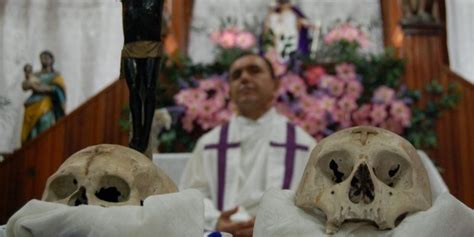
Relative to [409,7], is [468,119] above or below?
below

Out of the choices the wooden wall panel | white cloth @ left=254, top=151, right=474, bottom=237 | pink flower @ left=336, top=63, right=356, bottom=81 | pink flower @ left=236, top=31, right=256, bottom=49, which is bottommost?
the wooden wall panel

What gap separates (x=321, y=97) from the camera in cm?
418

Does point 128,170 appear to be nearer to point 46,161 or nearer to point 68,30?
point 46,161

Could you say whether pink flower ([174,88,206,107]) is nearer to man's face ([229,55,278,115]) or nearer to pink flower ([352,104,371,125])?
man's face ([229,55,278,115])

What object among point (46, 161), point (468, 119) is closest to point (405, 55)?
point (468, 119)

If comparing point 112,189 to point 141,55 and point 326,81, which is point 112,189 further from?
point 326,81

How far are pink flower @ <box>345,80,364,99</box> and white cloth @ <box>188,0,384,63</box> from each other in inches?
123

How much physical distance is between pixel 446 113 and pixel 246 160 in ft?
4.82

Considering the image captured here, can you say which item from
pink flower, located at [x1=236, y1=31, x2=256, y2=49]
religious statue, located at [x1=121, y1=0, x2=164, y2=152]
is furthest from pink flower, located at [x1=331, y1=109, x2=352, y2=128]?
religious statue, located at [x1=121, y1=0, x2=164, y2=152]

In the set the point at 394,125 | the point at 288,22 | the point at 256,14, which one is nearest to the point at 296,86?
the point at 394,125

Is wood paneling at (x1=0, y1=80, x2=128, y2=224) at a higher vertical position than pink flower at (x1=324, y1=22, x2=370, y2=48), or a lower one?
lower

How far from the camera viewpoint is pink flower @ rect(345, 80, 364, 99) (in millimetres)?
4168

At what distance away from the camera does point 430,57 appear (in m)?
4.48

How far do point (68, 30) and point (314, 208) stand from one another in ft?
20.7
